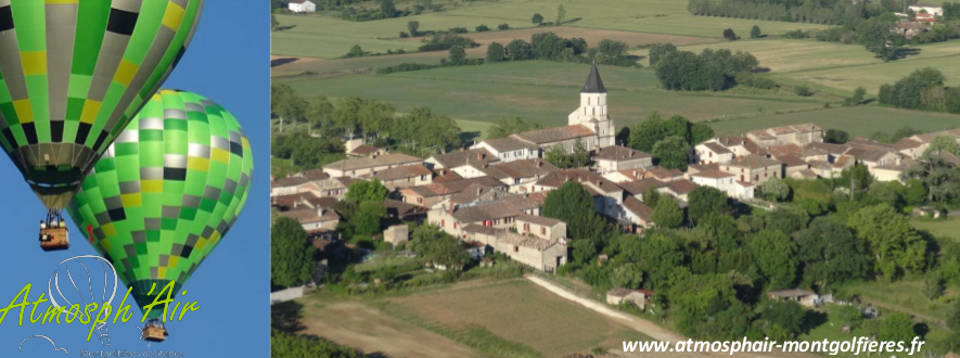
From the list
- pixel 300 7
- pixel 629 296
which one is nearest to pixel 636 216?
pixel 629 296

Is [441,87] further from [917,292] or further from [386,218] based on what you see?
[917,292]

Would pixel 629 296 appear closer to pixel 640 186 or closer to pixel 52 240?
pixel 640 186

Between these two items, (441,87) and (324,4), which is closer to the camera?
(441,87)

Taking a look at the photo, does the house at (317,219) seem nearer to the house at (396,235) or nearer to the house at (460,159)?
the house at (396,235)

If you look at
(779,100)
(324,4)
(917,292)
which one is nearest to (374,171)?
(917,292)

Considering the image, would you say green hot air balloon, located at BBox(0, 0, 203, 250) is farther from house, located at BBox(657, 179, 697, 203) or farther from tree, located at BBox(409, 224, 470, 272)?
house, located at BBox(657, 179, 697, 203)
